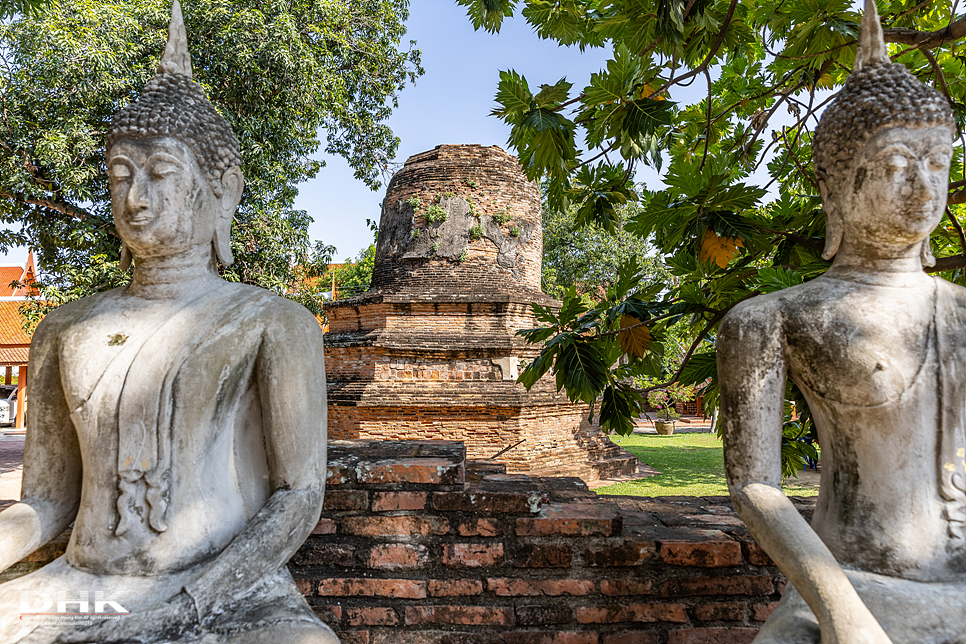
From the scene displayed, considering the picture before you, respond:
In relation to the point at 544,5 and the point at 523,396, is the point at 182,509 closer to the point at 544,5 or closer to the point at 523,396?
the point at 544,5

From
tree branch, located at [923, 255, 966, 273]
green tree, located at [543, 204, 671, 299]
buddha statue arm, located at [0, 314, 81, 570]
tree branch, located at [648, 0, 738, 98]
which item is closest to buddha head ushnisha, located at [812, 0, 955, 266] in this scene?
tree branch, located at [923, 255, 966, 273]

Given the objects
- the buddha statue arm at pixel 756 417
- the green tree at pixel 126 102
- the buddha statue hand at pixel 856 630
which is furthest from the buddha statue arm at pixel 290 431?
the green tree at pixel 126 102

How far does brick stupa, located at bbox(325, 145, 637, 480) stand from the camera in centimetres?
877

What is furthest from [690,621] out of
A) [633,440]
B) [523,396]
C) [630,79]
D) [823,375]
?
[633,440]

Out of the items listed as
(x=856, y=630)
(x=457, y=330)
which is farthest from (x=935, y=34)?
(x=457, y=330)

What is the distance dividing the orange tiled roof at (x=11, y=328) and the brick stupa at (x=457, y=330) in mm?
12993

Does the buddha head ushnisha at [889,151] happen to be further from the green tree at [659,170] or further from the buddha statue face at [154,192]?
the buddha statue face at [154,192]

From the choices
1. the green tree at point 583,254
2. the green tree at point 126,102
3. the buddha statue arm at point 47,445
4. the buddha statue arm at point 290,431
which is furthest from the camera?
the green tree at point 583,254

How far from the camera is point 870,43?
1.62 m

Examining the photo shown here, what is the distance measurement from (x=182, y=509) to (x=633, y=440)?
1642cm

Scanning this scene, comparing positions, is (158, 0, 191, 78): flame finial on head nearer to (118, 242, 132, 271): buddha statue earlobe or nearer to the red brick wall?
(118, 242, 132, 271): buddha statue earlobe

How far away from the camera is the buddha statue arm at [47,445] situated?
165 centimetres

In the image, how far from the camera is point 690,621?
2342 millimetres

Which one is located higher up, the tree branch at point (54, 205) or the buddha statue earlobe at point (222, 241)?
the tree branch at point (54, 205)
